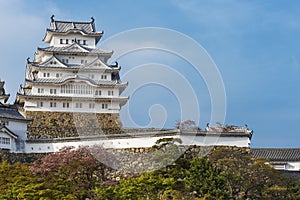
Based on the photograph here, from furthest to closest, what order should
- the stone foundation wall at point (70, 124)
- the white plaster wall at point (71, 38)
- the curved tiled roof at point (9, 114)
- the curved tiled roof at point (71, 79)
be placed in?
the white plaster wall at point (71, 38) < the curved tiled roof at point (71, 79) < the stone foundation wall at point (70, 124) < the curved tiled roof at point (9, 114)

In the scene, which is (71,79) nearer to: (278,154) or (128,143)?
(128,143)

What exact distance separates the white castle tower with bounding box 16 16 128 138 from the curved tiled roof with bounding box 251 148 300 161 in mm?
7505

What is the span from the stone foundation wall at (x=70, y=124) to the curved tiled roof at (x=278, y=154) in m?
7.33

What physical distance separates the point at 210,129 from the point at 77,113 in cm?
930

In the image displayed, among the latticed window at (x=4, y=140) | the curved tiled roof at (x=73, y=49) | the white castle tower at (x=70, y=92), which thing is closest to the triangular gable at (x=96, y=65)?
the white castle tower at (x=70, y=92)

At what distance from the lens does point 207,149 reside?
2706 cm

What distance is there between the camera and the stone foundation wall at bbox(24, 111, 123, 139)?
34.1 m

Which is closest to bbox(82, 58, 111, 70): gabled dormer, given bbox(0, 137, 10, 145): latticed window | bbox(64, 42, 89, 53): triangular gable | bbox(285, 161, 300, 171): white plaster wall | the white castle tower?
the white castle tower

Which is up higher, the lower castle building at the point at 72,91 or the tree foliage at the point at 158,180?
the lower castle building at the point at 72,91

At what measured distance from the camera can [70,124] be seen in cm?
3503

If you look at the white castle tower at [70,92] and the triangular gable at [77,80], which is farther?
A: the triangular gable at [77,80]

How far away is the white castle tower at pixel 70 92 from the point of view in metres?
34.8

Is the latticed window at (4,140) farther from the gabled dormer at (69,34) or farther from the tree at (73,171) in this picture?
the gabled dormer at (69,34)

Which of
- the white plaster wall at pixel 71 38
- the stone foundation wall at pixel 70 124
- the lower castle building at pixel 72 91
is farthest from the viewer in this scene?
the white plaster wall at pixel 71 38
